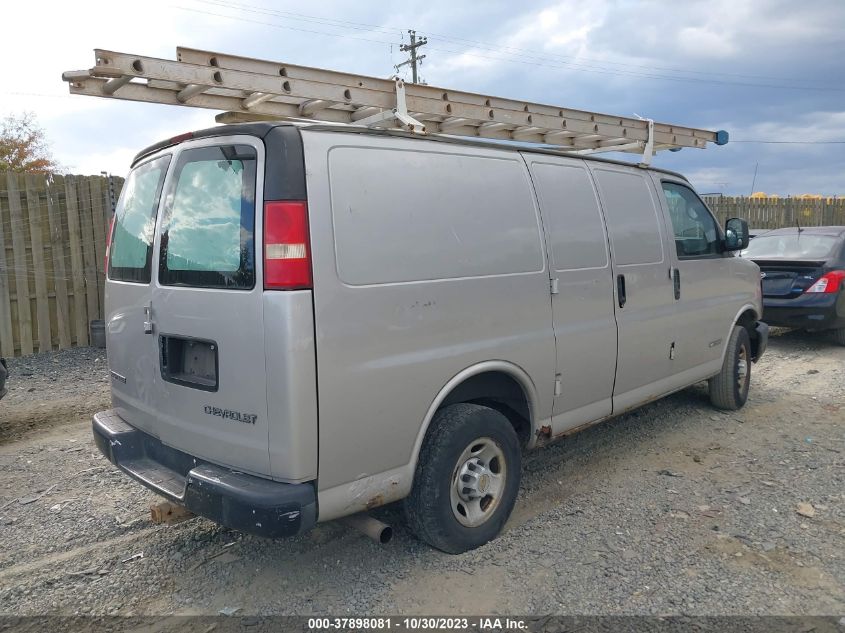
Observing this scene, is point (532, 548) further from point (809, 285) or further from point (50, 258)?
point (50, 258)

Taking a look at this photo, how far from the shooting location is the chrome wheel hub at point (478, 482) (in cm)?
341

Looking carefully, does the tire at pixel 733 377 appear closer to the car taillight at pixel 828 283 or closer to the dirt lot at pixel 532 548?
the dirt lot at pixel 532 548

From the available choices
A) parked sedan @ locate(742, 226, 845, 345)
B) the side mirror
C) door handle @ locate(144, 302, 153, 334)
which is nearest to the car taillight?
parked sedan @ locate(742, 226, 845, 345)

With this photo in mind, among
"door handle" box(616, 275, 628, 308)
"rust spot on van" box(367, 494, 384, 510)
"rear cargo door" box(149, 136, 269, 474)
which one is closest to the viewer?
"rear cargo door" box(149, 136, 269, 474)

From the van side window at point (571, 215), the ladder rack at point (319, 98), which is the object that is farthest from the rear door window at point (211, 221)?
the van side window at point (571, 215)

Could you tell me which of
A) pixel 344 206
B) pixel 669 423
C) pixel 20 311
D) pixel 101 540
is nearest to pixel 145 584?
pixel 101 540

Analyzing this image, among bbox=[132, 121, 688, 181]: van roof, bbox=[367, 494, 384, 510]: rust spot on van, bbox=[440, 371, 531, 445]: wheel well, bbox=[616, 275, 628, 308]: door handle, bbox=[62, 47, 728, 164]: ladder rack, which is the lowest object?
bbox=[367, 494, 384, 510]: rust spot on van

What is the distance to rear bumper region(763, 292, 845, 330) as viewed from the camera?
28.1ft

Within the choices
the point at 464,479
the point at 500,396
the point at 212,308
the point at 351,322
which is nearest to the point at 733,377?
the point at 500,396

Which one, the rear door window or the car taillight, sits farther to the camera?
the car taillight

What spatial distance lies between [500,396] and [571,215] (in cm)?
127

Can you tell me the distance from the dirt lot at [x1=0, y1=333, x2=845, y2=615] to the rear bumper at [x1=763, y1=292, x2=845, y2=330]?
12.3ft

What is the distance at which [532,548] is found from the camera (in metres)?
3.58

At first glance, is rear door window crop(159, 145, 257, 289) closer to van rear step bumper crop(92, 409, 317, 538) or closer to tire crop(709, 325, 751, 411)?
van rear step bumper crop(92, 409, 317, 538)
